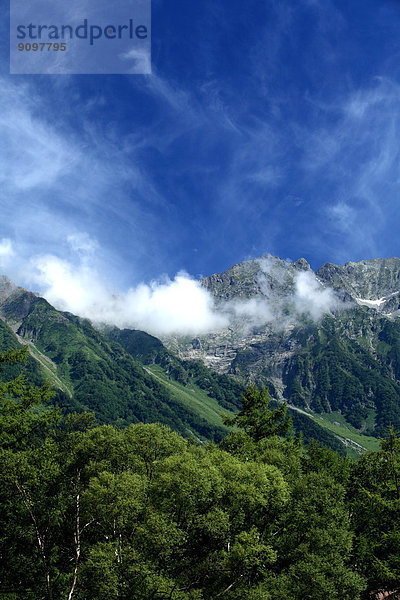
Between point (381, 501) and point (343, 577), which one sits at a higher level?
point (381, 501)

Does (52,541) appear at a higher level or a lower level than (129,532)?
lower

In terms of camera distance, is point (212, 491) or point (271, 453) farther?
point (271, 453)

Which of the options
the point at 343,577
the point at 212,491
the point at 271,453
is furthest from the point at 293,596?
the point at 271,453

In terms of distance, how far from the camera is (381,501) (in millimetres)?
40906

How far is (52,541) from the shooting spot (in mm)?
42156

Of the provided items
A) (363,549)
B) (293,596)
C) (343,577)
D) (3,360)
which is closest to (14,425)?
(3,360)

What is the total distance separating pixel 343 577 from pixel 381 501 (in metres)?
13.9

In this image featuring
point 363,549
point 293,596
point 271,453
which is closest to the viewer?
point 293,596

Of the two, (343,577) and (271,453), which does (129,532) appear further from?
(271,453)

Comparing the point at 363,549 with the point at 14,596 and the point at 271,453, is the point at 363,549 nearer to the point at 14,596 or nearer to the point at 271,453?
the point at 271,453

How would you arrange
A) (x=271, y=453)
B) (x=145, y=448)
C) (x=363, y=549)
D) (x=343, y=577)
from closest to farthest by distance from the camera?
(x=343, y=577) < (x=363, y=549) < (x=145, y=448) < (x=271, y=453)

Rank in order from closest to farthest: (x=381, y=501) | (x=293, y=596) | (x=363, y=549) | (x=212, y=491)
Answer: (x=293, y=596) → (x=212, y=491) → (x=363, y=549) → (x=381, y=501)

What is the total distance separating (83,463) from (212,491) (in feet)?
74.5

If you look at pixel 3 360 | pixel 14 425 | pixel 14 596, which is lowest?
pixel 14 596
